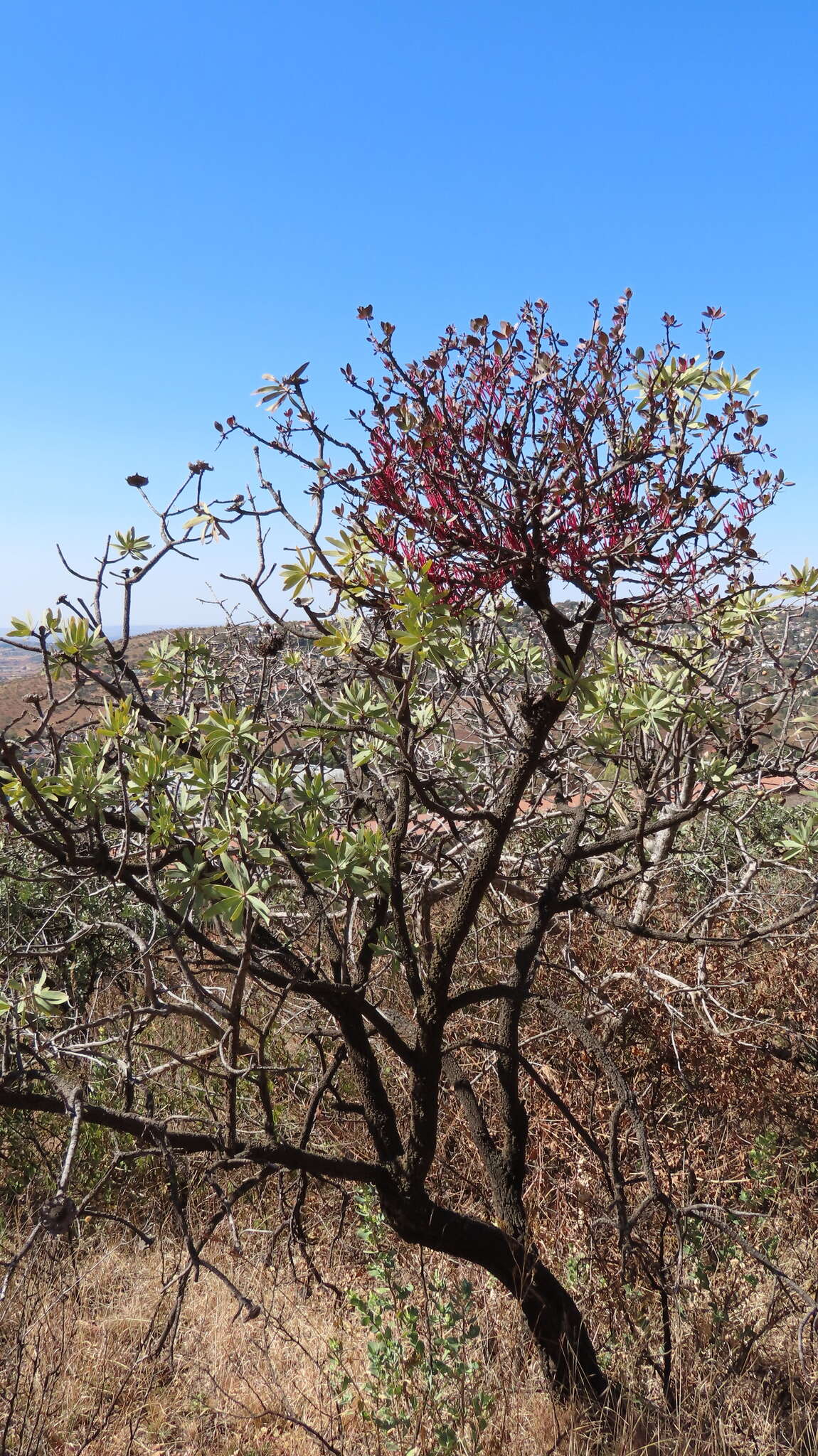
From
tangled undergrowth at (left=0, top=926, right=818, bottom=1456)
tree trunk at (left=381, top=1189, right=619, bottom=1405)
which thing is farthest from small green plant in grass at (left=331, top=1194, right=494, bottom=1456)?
tree trunk at (left=381, top=1189, right=619, bottom=1405)

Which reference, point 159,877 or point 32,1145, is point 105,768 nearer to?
point 159,877

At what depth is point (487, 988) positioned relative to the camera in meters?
2.45

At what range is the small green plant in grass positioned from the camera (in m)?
2.34

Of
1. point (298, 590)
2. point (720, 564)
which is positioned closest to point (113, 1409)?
point (298, 590)

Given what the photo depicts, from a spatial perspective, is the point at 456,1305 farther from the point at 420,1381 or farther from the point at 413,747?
the point at 413,747

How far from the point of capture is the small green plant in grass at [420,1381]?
2.34m

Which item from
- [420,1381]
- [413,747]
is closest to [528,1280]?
[420,1381]

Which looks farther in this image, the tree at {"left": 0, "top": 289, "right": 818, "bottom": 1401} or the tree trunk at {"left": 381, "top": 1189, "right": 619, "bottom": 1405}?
the tree trunk at {"left": 381, "top": 1189, "right": 619, "bottom": 1405}

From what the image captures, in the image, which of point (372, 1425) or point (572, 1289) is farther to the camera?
point (572, 1289)

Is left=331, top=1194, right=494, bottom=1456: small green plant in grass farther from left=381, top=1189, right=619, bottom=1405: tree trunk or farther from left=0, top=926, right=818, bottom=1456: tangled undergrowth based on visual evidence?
left=381, top=1189, right=619, bottom=1405: tree trunk

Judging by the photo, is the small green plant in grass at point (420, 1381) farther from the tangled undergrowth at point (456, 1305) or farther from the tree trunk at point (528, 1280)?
the tree trunk at point (528, 1280)

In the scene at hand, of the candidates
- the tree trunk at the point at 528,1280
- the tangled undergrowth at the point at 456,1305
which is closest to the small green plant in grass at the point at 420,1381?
the tangled undergrowth at the point at 456,1305

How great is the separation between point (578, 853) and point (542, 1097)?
1.75 metres

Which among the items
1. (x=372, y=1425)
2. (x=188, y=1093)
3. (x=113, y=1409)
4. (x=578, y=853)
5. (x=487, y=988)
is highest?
(x=578, y=853)
